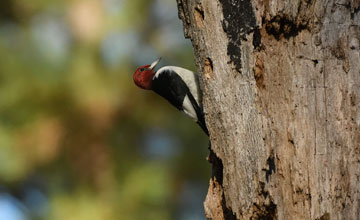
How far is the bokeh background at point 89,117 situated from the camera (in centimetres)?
416

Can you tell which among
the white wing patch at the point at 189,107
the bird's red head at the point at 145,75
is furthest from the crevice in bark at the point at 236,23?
the bird's red head at the point at 145,75

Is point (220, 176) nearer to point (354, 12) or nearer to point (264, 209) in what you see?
point (264, 209)

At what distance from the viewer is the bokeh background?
13.6 feet

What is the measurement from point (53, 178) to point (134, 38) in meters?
1.32

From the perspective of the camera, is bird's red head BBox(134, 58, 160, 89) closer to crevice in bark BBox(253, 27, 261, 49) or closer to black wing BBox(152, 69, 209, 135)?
black wing BBox(152, 69, 209, 135)

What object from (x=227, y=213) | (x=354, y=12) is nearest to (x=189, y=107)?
(x=227, y=213)

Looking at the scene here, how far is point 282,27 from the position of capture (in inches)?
82.2

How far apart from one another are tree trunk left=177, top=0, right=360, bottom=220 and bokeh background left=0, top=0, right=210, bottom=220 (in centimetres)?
203

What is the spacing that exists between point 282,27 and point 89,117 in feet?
7.88

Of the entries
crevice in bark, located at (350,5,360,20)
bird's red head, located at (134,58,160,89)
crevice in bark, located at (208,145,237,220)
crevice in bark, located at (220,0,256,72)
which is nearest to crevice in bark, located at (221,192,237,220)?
crevice in bark, located at (208,145,237,220)

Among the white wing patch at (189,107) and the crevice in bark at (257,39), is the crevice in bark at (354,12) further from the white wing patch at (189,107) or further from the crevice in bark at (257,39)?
the white wing patch at (189,107)

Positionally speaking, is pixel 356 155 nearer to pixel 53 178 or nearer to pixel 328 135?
pixel 328 135

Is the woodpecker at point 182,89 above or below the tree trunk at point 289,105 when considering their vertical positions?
below

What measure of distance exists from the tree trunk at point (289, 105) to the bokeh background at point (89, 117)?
2.03m
